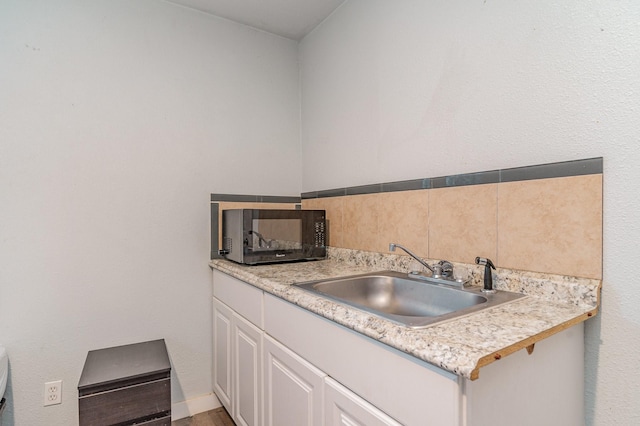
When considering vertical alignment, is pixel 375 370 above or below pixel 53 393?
above

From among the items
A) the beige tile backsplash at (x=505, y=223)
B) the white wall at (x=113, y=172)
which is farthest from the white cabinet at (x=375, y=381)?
the white wall at (x=113, y=172)

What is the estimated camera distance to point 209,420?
6.30 feet

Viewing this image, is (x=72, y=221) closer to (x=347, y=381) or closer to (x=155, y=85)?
(x=155, y=85)

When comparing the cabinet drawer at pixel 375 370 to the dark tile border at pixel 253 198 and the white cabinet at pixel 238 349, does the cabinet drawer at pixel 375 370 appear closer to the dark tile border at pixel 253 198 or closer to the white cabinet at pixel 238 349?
the white cabinet at pixel 238 349

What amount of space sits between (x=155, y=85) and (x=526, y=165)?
6.27 ft

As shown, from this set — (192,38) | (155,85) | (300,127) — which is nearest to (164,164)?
(155,85)

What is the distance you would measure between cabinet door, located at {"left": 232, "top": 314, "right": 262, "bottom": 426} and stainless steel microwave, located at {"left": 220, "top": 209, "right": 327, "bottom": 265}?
1.12 ft

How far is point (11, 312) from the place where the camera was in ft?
5.26

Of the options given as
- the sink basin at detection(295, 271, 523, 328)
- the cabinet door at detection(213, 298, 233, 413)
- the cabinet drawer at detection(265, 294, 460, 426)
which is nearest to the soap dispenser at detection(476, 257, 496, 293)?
the sink basin at detection(295, 271, 523, 328)

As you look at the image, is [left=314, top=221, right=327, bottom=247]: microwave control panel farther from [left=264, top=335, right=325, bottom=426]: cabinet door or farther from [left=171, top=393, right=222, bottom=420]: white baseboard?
[left=171, top=393, right=222, bottom=420]: white baseboard

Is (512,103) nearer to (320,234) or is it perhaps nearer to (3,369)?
(320,234)

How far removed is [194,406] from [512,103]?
7.29ft

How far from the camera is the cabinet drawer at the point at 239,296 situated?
1.47m

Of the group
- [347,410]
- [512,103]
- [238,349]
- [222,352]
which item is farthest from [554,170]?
[222,352]
